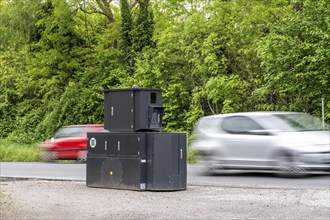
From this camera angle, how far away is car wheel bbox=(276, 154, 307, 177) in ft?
63.2

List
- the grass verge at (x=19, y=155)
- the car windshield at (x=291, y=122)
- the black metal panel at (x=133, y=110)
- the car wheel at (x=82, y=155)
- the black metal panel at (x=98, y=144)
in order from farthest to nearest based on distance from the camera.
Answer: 1. the grass verge at (x=19, y=155)
2. the car wheel at (x=82, y=155)
3. the car windshield at (x=291, y=122)
4. the black metal panel at (x=98, y=144)
5. the black metal panel at (x=133, y=110)

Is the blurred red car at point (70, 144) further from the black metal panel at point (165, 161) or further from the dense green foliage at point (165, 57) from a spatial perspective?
the black metal panel at point (165, 161)

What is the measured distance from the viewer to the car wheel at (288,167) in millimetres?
19259

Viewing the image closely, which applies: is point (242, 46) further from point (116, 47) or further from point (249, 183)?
point (249, 183)

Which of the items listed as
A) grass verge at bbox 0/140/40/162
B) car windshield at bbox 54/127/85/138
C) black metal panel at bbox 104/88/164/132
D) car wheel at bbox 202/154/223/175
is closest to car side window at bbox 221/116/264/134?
car wheel at bbox 202/154/223/175

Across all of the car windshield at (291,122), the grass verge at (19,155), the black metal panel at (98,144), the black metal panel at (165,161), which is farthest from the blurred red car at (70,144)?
the black metal panel at (165,161)

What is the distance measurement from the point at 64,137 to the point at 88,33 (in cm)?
2202

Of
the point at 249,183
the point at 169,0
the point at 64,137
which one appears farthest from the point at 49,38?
the point at 249,183

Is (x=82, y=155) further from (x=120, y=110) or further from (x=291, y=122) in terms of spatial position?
(x=120, y=110)

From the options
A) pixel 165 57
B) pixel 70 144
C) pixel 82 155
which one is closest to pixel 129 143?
pixel 82 155

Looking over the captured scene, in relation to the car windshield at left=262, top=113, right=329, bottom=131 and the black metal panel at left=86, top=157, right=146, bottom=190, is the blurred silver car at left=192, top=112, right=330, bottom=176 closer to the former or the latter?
the car windshield at left=262, top=113, right=329, bottom=131

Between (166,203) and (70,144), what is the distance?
15.8 m

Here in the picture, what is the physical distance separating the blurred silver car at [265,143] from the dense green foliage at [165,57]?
1205 cm

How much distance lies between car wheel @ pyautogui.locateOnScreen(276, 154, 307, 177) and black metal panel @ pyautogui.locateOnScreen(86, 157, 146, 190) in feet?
15.3
